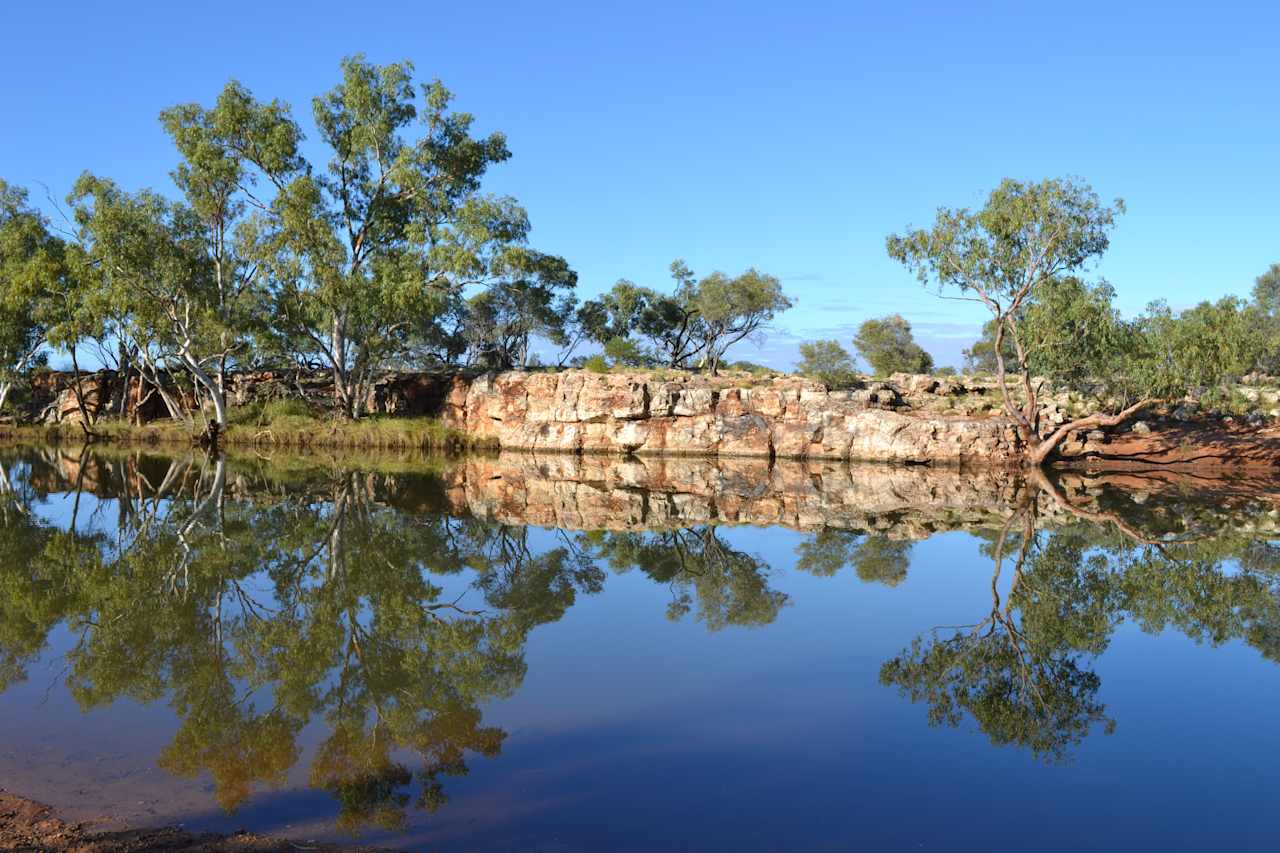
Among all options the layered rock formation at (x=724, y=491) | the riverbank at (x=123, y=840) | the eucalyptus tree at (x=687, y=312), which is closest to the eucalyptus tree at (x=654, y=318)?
the eucalyptus tree at (x=687, y=312)

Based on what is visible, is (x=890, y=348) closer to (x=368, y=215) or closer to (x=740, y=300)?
(x=740, y=300)

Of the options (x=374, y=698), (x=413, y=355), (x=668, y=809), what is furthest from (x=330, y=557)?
(x=413, y=355)

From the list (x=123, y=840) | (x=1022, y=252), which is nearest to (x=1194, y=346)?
(x=1022, y=252)

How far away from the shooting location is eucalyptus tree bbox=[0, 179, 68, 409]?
A: 113 feet

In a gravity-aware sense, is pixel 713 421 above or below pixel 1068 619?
above

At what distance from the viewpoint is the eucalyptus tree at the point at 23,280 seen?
34500 mm

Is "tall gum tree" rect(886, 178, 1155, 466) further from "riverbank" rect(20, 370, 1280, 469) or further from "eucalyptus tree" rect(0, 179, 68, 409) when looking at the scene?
"eucalyptus tree" rect(0, 179, 68, 409)

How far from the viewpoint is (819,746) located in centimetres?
645

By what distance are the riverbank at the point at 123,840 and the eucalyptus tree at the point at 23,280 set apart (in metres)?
35.8

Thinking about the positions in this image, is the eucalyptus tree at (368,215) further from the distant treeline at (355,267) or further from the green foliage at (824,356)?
the green foliage at (824,356)

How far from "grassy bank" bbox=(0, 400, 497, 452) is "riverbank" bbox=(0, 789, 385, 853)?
32.6m

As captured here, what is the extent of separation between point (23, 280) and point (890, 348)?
154 ft

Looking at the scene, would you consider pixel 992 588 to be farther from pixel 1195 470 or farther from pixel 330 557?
pixel 1195 470

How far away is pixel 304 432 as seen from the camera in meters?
37.5
